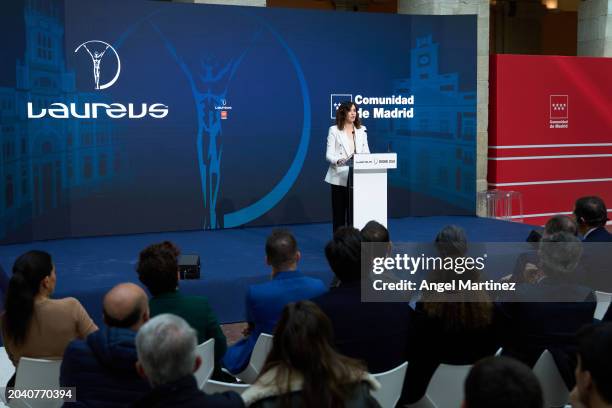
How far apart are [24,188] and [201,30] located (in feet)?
8.28

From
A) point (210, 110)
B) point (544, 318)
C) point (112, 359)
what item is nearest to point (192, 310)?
point (112, 359)

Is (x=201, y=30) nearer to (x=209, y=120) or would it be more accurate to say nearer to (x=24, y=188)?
(x=209, y=120)

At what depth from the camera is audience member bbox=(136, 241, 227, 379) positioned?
3.43m

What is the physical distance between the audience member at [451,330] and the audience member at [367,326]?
0.12 m

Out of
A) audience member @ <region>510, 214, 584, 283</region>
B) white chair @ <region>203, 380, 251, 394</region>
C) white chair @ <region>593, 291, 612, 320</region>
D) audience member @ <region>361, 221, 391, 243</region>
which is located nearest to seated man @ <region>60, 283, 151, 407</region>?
white chair @ <region>203, 380, 251, 394</region>

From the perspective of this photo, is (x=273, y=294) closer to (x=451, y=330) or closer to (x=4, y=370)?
(x=451, y=330)

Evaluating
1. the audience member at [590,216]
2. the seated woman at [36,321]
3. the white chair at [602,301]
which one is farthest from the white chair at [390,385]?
the audience member at [590,216]

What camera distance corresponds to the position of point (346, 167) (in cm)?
741

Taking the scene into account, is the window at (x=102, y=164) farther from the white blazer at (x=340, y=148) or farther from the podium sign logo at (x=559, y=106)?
the podium sign logo at (x=559, y=106)

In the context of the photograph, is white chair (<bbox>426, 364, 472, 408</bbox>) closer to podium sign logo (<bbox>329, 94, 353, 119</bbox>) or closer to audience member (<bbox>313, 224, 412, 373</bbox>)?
audience member (<bbox>313, 224, 412, 373</bbox>)

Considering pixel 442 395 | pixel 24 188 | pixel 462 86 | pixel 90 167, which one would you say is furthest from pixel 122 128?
pixel 442 395

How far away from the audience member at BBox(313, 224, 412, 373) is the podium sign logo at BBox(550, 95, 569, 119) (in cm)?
840

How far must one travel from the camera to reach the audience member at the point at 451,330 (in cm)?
331

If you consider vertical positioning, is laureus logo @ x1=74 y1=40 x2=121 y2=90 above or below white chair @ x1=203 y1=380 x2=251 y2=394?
above
